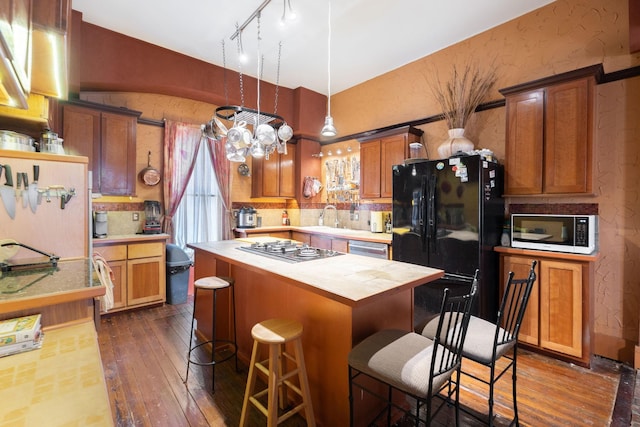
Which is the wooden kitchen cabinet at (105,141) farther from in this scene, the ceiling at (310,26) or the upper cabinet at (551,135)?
the upper cabinet at (551,135)

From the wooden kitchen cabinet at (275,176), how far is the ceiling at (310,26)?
58.9 inches

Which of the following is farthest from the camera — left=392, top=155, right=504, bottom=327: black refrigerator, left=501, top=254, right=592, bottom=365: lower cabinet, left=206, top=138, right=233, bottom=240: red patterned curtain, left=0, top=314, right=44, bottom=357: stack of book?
left=206, top=138, right=233, bottom=240: red patterned curtain

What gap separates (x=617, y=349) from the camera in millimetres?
2617

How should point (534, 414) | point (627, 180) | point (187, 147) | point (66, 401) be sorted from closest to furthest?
point (66, 401) → point (534, 414) → point (627, 180) → point (187, 147)

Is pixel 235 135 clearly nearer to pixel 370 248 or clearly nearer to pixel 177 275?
pixel 370 248

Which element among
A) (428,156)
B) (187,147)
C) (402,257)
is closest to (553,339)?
(402,257)

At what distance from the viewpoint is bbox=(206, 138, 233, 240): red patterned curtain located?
477 centimetres

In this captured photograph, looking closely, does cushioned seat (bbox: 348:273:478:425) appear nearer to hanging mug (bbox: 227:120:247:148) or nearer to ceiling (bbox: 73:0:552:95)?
hanging mug (bbox: 227:120:247:148)

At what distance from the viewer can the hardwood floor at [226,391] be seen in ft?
6.11

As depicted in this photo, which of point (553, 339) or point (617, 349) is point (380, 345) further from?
point (617, 349)

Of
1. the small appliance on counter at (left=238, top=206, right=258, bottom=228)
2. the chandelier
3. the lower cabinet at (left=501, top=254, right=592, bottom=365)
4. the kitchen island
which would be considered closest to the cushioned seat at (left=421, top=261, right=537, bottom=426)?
A: the kitchen island

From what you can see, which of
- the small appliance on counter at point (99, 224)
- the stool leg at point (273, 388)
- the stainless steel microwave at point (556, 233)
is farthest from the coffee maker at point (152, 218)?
the stainless steel microwave at point (556, 233)

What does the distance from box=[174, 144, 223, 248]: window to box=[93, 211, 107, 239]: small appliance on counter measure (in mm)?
975

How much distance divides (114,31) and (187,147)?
1.58m
